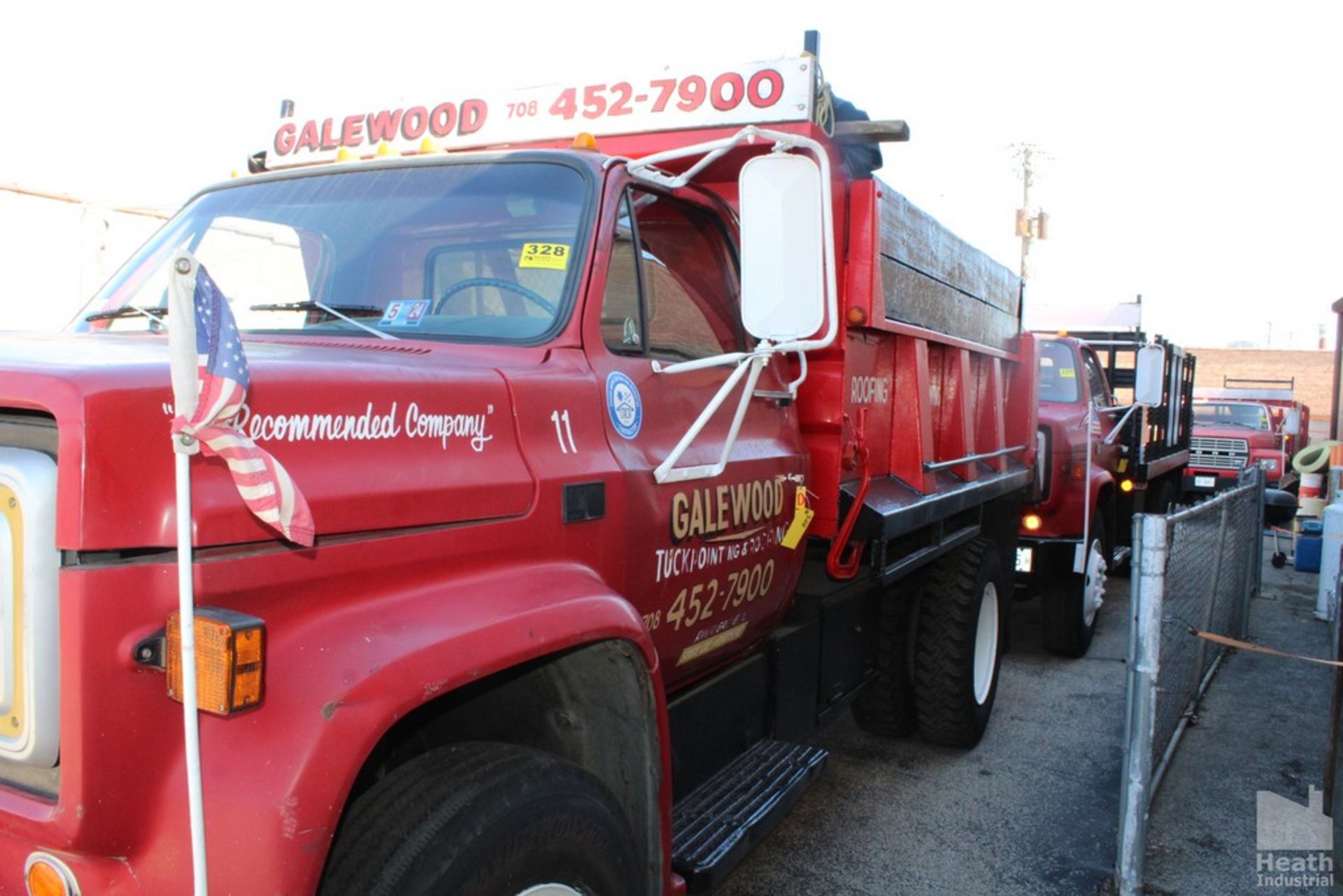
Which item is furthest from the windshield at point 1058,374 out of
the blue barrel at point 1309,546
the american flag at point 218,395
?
the american flag at point 218,395

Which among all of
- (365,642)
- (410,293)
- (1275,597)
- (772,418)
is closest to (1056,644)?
(1275,597)

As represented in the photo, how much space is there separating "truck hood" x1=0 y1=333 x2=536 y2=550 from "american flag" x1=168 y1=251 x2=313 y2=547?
10 cm

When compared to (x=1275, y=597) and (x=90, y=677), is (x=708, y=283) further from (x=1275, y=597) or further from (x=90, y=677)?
(x=1275, y=597)

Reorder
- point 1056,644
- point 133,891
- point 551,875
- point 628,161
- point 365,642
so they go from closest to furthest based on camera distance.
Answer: point 133,891 < point 365,642 < point 551,875 < point 628,161 < point 1056,644

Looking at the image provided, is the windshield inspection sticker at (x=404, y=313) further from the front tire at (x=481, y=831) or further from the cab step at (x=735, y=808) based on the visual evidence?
the cab step at (x=735, y=808)

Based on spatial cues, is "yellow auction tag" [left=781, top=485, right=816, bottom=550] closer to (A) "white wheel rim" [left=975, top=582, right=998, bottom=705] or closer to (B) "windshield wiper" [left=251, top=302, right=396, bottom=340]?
(B) "windshield wiper" [left=251, top=302, right=396, bottom=340]

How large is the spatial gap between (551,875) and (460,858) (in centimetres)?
29

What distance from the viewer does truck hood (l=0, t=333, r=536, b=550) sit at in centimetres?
158

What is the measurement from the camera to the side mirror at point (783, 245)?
103 inches

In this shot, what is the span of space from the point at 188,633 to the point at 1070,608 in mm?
6586

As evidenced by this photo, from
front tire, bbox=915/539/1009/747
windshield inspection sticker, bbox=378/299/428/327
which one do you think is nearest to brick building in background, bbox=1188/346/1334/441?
front tire, bbox=915/539/1009/747

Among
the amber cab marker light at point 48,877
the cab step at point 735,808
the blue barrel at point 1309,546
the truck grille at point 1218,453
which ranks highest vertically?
the amber cab marker light at point 48,877

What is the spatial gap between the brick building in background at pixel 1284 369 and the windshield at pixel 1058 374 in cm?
4015

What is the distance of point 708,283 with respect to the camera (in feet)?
11.2
